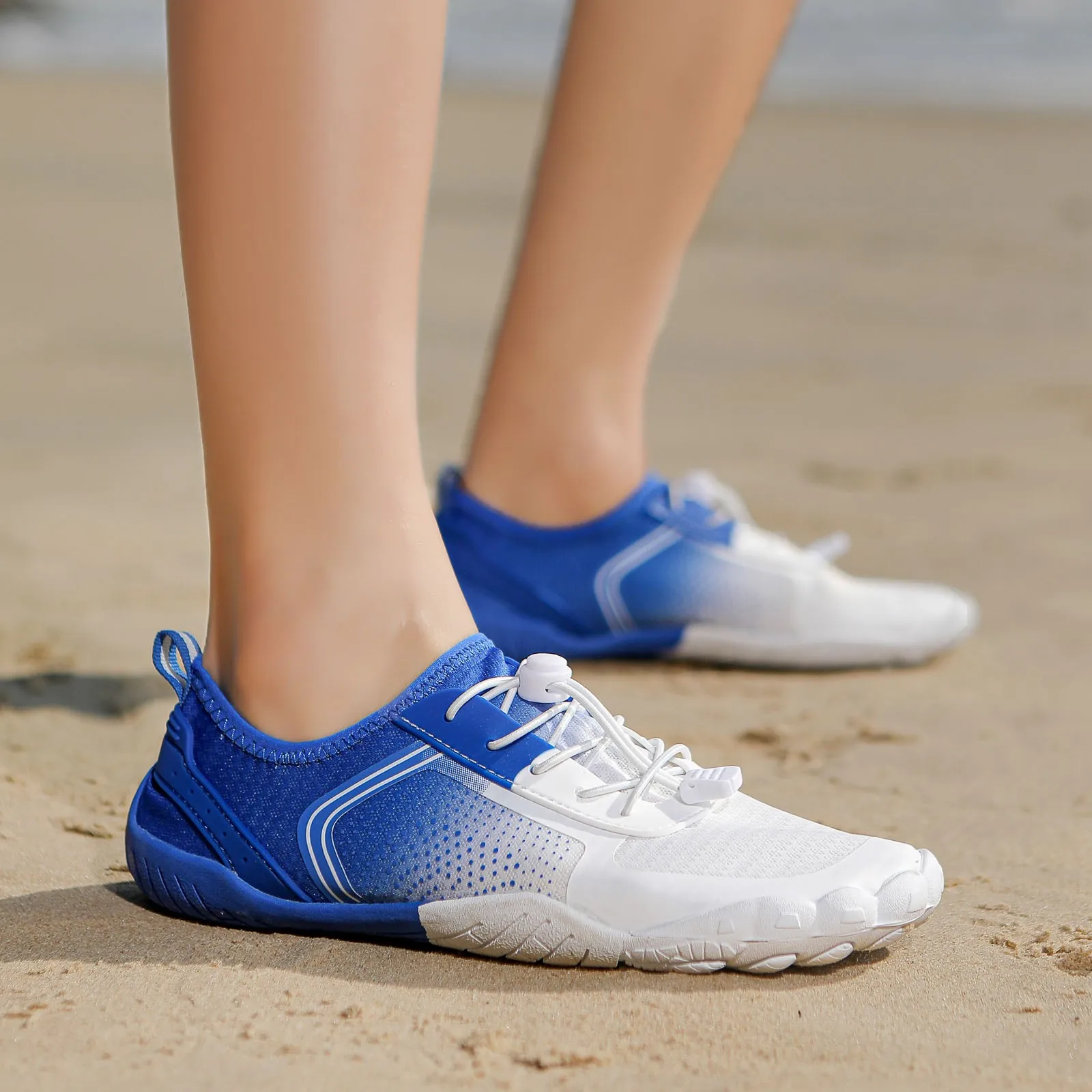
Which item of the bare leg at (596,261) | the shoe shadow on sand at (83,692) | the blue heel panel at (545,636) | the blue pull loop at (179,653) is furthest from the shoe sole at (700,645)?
the blue pull loop at (179,653)

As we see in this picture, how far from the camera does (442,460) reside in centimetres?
290

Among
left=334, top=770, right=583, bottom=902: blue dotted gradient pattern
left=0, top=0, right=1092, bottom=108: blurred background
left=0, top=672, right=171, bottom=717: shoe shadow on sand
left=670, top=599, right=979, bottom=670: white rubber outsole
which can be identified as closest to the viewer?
left=334, top=770, right=583, bottom=902: blue dotted gradient pattern

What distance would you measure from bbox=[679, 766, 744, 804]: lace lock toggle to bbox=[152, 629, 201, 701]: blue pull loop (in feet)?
1.34

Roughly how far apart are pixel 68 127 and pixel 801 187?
413 centimetres

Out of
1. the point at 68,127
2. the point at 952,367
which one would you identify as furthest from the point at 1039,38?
the point at 952,367

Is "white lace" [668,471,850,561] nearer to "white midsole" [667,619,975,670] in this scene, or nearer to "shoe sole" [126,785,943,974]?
"white midsole" [667,619,975,670]

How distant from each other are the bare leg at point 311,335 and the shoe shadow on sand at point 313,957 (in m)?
0.17

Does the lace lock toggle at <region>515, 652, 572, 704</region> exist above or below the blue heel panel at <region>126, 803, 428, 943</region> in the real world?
above

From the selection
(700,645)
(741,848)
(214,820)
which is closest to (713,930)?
(741,848)

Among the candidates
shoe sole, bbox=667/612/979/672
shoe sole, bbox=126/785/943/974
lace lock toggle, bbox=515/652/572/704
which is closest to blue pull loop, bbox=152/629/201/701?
shoe sole, bbox=126/785/943/974

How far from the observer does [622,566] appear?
1892 millimetres

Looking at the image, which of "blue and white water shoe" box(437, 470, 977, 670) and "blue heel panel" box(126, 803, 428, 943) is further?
"blue and white water shoe" box(437, 470, 977, 670)

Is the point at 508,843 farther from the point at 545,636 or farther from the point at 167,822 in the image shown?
the point at 545,636

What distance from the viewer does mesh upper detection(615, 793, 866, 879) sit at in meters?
1.08
